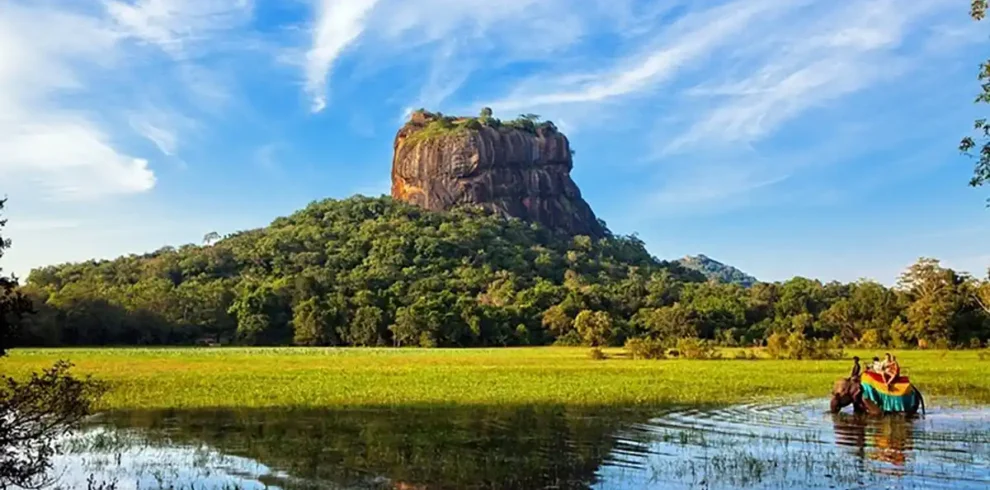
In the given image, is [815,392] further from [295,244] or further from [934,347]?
[295,244]

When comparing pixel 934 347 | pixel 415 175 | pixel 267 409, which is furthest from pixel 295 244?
pixel 267 409

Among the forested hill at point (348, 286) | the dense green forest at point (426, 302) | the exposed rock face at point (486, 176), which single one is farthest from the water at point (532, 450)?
the exposed rock face at point (486, 176)

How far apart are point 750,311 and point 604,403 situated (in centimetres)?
6652

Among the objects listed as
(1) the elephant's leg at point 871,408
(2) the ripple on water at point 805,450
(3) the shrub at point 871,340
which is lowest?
(2) the ripple on water at point 805,450

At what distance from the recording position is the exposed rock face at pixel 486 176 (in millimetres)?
178375

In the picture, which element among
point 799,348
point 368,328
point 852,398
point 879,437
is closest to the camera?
point 879,437

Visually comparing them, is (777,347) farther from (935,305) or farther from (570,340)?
(570,340)

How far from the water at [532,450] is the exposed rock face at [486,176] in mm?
153662

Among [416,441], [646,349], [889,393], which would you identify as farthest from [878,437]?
[646,349]

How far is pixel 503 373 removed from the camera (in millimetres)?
39250

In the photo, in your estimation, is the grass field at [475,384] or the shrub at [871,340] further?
the shrub at [871,340]

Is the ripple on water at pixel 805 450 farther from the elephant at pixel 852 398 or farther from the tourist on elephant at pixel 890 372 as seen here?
the tourist on elephant at pixel 890 372

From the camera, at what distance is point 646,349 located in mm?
57906

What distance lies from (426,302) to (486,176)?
94.5m
